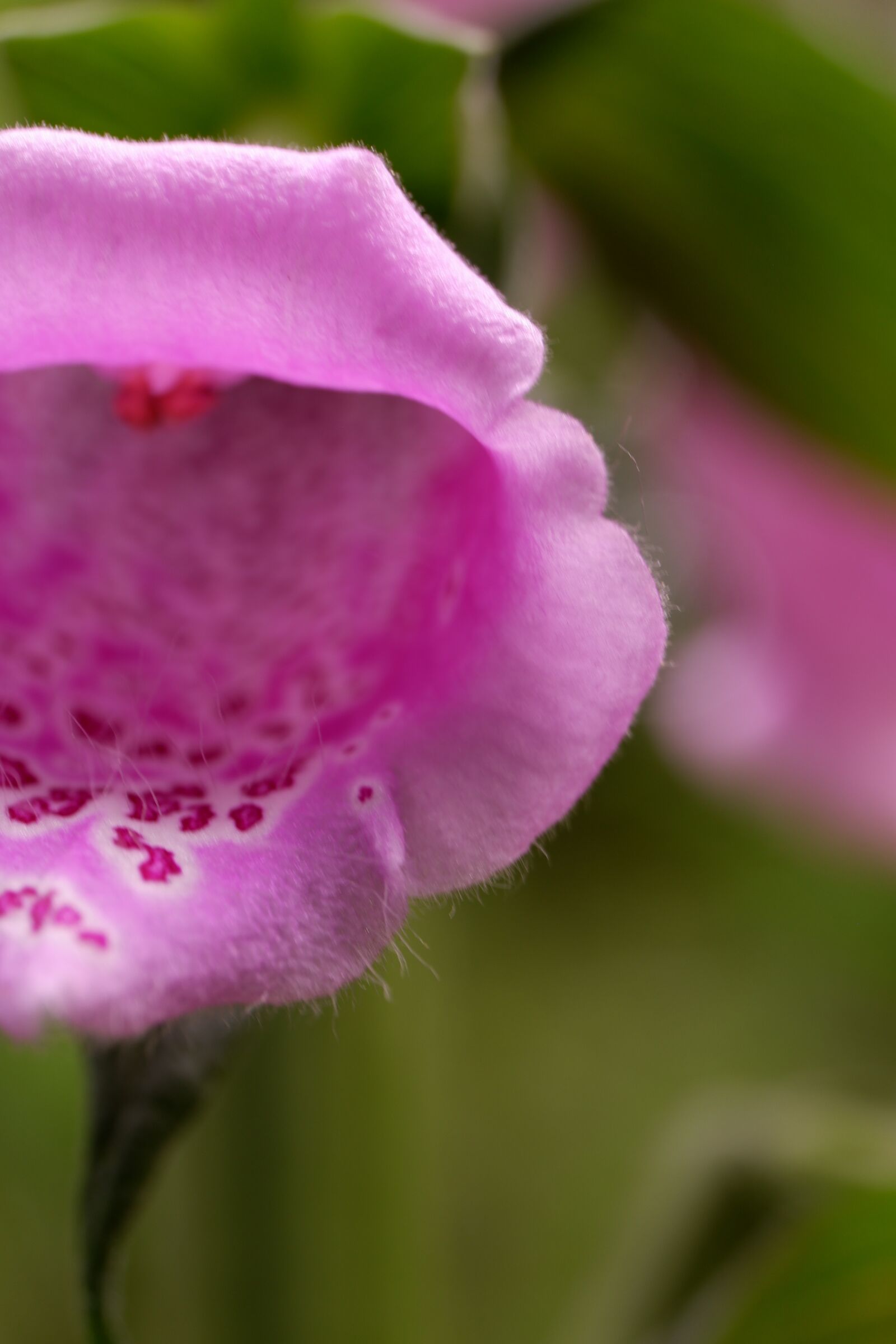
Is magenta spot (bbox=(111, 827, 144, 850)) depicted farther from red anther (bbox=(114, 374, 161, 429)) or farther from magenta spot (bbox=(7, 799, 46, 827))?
red anther (bbox=(114, 374, 161, 429))

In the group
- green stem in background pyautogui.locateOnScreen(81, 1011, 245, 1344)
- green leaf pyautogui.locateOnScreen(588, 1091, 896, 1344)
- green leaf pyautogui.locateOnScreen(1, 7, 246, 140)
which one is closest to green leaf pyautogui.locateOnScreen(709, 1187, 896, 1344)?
green leaf pyautogui.locateOnScreen(588, 1091, 896, 1344)

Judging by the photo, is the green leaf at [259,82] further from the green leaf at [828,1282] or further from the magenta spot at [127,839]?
the green leaf at [828,1282]

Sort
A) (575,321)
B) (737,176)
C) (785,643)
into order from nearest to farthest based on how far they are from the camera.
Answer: (737,176) < (575,321) < (785,643)

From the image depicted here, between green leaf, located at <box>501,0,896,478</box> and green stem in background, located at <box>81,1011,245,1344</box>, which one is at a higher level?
green leaf, located at <box>501,0,896,478</box>

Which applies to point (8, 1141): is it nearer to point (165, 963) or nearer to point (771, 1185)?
point (771, 1185)

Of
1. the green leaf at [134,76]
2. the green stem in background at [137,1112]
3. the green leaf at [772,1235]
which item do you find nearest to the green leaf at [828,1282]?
the green leaf at [772,1235]

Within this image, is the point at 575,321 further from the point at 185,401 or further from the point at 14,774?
the point at 14,774

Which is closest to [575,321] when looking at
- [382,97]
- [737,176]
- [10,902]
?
[737,176]
